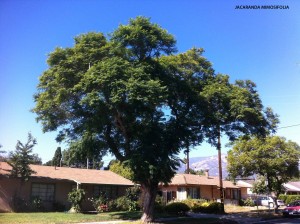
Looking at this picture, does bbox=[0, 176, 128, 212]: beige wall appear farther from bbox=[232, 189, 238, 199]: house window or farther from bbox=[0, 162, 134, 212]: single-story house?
bbox=[232, 189, 238, 199]: house window

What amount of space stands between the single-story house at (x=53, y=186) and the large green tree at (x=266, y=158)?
12689 millimetres

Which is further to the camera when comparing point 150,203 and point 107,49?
point 150,203

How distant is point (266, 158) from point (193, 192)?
13914 millimetres

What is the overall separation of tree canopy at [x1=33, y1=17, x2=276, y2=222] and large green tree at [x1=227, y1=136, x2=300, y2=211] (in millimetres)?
11900

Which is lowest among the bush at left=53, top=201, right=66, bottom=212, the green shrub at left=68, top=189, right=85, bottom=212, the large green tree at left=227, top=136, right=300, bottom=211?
the bush at left=53, top=201, right=66, bottom=212

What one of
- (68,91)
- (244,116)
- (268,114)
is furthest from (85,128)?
(268,114)

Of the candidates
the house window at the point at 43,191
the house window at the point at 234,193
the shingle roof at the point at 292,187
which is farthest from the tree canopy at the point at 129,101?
the shingle roof at the point at 292,187

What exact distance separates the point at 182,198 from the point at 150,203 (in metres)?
23.7

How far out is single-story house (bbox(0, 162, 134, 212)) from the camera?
97.6 feet

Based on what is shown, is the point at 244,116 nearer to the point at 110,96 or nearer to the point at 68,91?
the point at 110,96

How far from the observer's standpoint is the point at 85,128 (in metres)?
22.3

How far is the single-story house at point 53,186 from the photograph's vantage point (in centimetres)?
2975

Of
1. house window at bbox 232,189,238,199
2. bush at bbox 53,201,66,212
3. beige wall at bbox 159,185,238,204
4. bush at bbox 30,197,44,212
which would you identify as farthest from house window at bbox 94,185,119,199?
house window at bbox 232,189,238,199

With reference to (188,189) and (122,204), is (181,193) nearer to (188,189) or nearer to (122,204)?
(188,189)
